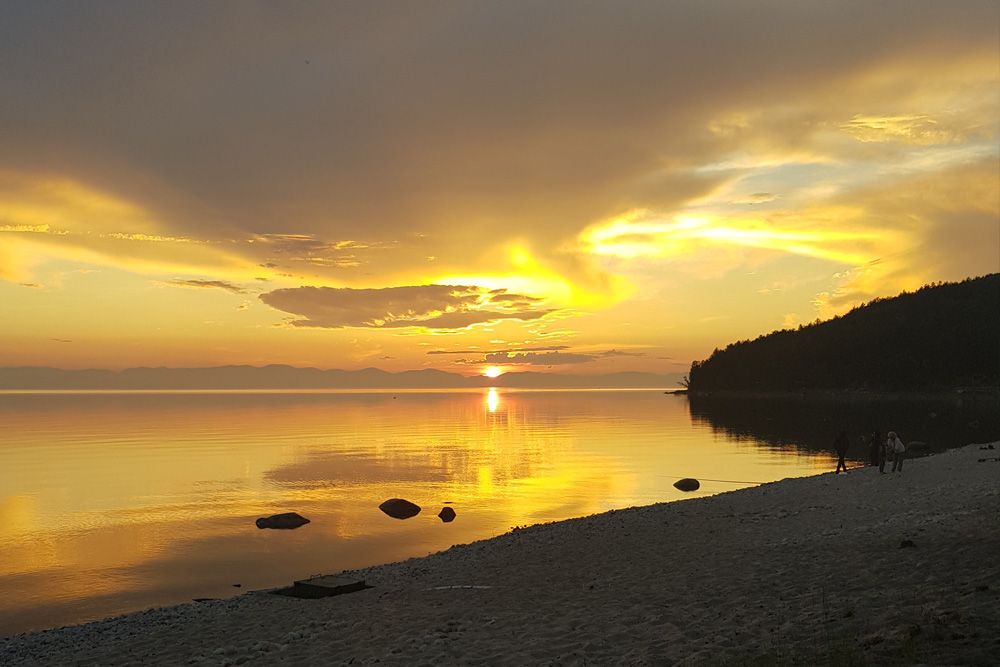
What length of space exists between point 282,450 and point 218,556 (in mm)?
65400

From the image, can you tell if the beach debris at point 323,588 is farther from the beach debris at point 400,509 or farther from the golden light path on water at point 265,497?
the beach debris at point 400,509

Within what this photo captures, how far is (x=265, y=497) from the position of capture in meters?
57.9

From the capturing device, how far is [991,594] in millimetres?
13070

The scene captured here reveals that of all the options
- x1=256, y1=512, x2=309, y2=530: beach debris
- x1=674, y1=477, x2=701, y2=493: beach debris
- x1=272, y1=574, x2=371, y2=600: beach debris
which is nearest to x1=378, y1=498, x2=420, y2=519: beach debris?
x1=256, y1=512, x2=309, y2=530: beach debris

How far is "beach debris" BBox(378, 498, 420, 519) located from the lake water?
66 cm

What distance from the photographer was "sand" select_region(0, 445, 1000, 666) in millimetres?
12648

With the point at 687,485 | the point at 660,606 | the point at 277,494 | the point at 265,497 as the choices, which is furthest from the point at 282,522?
the point at 660,606

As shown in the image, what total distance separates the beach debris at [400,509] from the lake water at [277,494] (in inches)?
26.1

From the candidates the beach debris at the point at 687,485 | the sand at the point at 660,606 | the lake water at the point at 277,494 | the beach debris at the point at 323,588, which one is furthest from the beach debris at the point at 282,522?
the beach debris at the point at 687,485

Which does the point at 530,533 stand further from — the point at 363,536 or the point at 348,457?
the point at 348,457

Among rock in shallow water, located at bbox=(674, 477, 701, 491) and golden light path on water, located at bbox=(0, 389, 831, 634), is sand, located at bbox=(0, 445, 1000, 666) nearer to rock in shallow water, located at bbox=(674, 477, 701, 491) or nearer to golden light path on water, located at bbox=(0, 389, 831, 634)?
golden light path on water, located at bbox=(0, 389, 831, 634)

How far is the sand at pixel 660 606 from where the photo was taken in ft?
41.5

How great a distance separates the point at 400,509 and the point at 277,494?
54.2ft

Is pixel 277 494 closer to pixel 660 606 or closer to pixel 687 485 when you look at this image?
pixel 687 485
